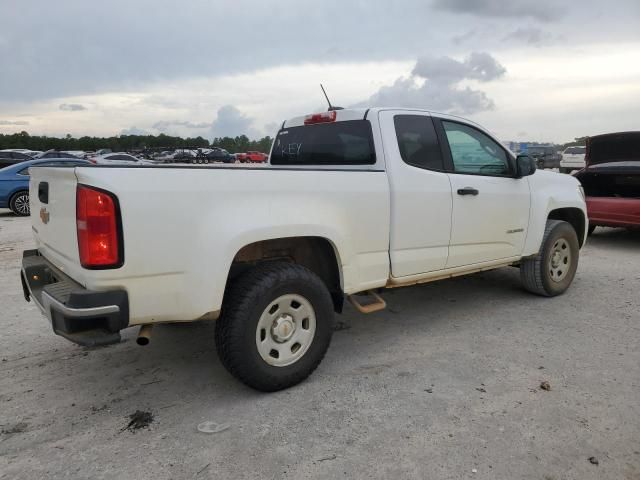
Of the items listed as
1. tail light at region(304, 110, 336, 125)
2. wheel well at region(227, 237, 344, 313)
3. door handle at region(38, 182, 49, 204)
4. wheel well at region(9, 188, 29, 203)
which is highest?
tail light at region(304, 110, 336, 125)

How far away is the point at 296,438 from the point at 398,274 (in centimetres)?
154

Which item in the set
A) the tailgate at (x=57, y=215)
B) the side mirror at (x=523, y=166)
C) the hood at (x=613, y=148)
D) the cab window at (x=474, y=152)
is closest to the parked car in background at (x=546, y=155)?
the hood at (x=613, y=148)

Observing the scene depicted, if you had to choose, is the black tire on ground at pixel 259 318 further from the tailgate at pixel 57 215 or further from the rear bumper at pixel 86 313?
the tailgate at pixel 57 215

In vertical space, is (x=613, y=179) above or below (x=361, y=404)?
above

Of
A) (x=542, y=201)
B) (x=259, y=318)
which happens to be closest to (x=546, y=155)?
(x=542, y=201)

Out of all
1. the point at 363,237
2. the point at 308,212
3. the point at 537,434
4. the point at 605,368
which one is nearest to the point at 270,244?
the point at 308,212

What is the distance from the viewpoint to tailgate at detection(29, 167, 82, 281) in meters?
2.72

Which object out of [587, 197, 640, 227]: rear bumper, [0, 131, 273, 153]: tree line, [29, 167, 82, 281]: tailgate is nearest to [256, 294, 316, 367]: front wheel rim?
[29, 167, 82, 281]: tailgate

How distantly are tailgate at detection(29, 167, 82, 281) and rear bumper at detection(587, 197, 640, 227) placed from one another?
8.08 m

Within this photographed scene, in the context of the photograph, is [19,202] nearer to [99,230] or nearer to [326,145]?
[326,145]

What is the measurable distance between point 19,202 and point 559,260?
1237cm

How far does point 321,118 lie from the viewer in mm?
4301

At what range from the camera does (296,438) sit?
109 inches

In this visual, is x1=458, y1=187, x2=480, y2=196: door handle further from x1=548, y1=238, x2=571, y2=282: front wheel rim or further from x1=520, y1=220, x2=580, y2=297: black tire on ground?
x1=548, y1=238, x2=571, y2=282: front wheel rim
